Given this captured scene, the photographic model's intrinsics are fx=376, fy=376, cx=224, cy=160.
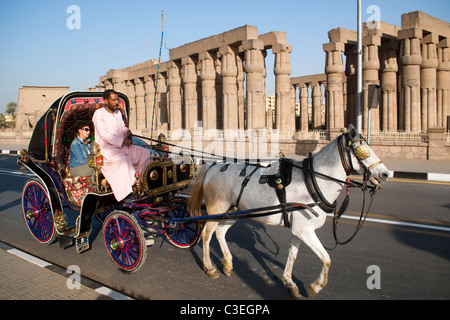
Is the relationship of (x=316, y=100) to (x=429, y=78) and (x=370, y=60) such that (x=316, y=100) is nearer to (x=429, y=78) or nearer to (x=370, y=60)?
(x=429, y=78)

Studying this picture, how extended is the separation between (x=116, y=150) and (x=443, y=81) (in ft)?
99.2

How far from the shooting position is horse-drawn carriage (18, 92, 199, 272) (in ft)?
17.4

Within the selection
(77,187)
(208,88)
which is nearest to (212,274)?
(77,187)

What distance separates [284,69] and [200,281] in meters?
23.1

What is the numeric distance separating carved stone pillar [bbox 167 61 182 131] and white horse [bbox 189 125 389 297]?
30.8 metres

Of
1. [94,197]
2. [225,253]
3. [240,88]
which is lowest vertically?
[225,253]

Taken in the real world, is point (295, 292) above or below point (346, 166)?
below

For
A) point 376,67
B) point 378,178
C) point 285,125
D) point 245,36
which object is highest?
point 245,36

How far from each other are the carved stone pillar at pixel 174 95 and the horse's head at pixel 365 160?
31.8 metres

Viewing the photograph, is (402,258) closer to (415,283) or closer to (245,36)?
(415,283)

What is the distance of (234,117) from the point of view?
28.4 metres

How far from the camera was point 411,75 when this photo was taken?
25.7 metres

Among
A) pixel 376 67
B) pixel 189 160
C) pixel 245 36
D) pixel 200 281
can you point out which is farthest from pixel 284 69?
pixel 200 281

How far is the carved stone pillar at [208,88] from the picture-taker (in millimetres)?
30188
